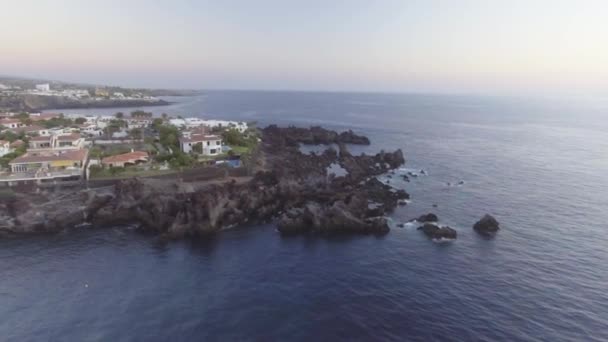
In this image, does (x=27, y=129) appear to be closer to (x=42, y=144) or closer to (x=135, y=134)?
(x=42, y=144)

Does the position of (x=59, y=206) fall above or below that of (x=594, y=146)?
below

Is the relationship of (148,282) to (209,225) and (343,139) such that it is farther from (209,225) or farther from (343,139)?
(343,139)

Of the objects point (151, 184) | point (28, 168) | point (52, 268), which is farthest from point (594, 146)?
point (28, 168)

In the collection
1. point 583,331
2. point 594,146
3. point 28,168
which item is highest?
point 594,146

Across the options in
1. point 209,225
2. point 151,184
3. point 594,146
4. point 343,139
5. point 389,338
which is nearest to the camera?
point 389,338

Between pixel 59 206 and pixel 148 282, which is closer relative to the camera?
pixel 148 282

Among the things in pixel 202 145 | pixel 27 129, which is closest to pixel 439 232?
pixel 202 145

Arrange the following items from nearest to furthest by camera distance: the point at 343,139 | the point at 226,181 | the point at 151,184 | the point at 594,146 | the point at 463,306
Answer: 1. the point at 463,306
2. the point at 151,184
3. the point at 226,181
4. the point at 594,146
5. the point at 343,139

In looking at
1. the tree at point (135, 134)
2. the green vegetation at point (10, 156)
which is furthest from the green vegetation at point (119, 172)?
the tree at point (135, 134)
